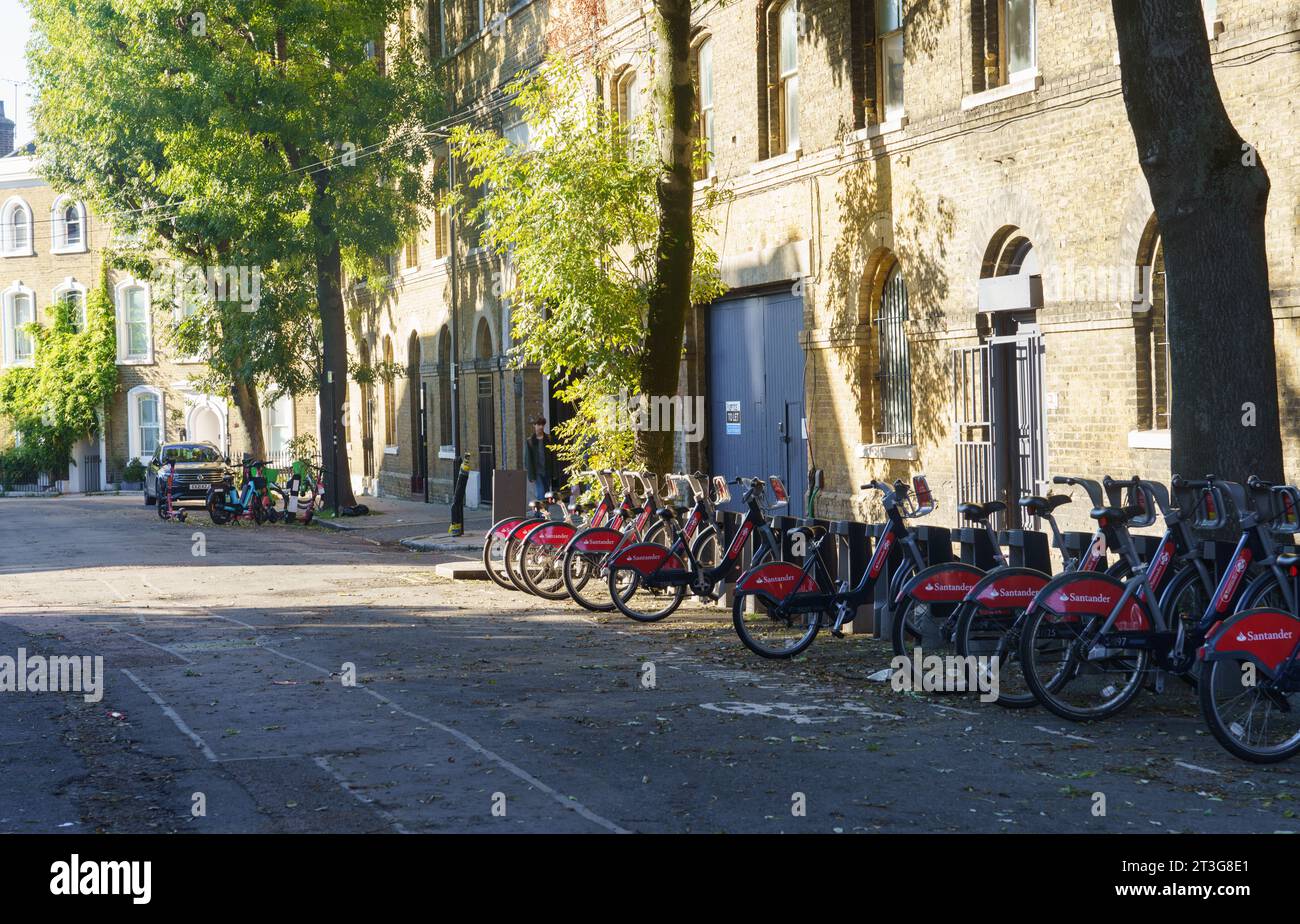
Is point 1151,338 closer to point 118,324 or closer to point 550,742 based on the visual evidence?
point 550,742

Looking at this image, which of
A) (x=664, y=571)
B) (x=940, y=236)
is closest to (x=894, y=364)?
(x=940, y=236)

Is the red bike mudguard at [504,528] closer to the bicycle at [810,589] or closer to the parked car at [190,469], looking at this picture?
the bicycle at [810,589]

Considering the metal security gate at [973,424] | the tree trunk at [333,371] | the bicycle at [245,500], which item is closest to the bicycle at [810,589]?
the metal security gate at [973,424]

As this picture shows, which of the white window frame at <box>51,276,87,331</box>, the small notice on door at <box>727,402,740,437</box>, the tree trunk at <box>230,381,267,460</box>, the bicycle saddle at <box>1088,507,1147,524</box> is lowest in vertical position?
the bicycle saddle at <box>1088,507,1147,524</box>

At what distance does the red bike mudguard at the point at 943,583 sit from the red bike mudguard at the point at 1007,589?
0.98 meters

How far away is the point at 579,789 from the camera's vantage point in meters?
7.23

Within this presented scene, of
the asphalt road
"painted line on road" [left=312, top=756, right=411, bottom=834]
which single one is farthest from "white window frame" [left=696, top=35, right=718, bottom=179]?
"painted line on road" [left=312, top=756, right=411, bottom=834]

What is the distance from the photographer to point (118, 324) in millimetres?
52781

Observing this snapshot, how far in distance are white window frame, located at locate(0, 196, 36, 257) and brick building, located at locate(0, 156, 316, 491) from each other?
0.03 meters

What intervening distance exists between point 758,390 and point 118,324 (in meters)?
36.8

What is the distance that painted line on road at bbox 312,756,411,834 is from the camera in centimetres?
662

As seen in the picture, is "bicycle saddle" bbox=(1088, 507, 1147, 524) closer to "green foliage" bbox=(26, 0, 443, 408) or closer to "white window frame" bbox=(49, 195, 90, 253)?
"green foliage" bbox=(26, 0, 443, 408)

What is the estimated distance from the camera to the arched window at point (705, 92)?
22.4m
